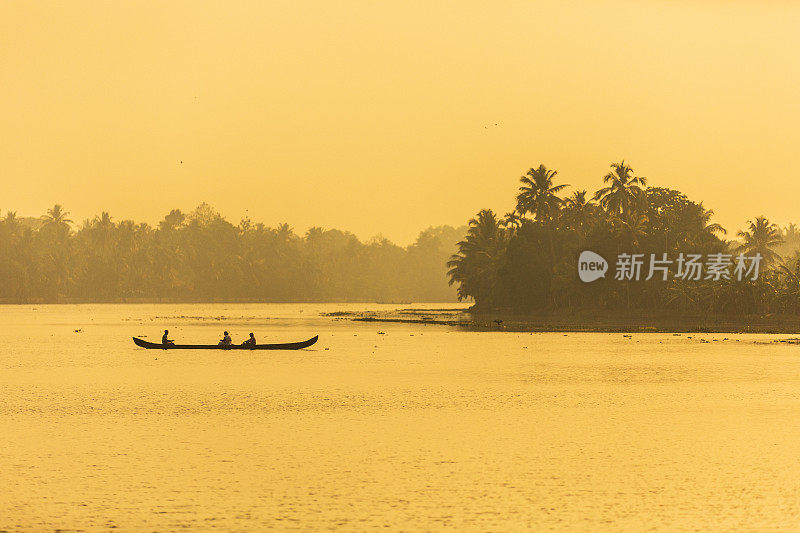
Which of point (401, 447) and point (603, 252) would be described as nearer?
point (401, 447)

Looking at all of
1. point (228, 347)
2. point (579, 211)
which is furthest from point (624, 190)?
point (228, 347)

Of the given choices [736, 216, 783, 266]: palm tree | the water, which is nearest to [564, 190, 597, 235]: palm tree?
[736, 216, 783, 266]: palm tree

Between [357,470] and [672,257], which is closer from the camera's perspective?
[357,470]

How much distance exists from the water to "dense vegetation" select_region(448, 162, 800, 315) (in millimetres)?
52597

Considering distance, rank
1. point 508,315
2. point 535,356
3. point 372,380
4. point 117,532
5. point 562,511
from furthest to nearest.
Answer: point 508,315, point 535,356, point 372,380, point 562,511, point 117,532

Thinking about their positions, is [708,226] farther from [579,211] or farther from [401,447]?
[401,447]

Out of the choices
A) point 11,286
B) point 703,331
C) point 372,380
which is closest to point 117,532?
point 372,380

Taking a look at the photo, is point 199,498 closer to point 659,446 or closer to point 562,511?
point 562,511

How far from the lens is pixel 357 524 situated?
1363 centimetres

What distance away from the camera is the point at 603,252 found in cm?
9988

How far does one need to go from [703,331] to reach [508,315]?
4191cm

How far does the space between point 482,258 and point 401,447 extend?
104 m

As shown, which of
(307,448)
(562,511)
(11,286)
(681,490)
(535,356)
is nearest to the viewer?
(562,511)

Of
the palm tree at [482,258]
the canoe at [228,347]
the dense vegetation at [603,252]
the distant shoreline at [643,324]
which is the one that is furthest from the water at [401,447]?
the palm tree at [482,258]
